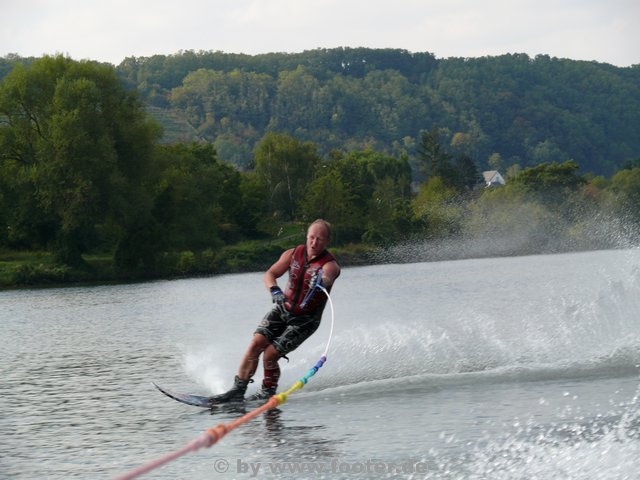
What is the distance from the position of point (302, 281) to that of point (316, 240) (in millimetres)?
Answer: 488

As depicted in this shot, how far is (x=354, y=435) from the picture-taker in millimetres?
9992

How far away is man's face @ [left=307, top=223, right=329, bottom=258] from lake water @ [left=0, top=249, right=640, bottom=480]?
5.72 ft

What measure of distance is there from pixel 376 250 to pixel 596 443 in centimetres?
6925

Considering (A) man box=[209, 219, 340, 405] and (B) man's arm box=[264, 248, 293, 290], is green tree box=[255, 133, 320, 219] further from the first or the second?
(B) man's arm box=[264, 248, 293, 290]

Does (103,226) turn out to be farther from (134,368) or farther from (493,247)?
(134,368)

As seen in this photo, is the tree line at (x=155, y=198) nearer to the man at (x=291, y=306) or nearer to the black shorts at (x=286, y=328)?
the man at (x=291, y=306)

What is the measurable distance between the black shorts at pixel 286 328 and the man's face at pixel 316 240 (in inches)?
30.2

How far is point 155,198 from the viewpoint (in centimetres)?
5825

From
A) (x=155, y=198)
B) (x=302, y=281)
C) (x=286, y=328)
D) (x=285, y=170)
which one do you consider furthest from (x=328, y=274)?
(x=285, y=170)

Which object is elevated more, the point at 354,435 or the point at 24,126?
the point at 24,126

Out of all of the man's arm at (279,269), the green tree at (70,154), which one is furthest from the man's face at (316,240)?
the green tree at (70,154)

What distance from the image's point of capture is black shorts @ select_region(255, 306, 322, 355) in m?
11.5

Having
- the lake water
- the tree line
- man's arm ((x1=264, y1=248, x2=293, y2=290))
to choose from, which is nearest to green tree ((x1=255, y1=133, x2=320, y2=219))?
the tree line

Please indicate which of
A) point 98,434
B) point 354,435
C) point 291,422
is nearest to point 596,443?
point 354,435
